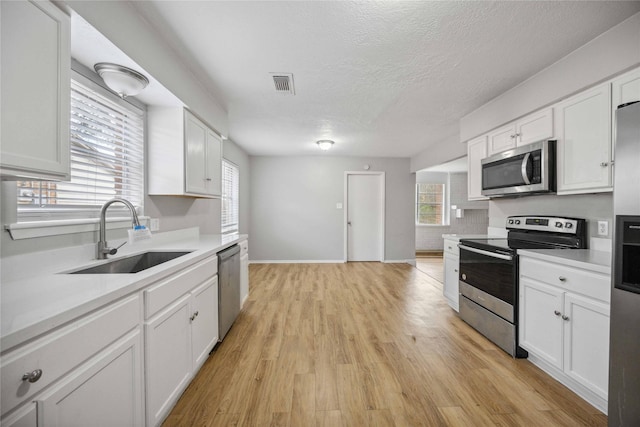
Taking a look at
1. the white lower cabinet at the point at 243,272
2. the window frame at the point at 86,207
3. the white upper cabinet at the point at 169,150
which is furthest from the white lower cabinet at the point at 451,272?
the window frame at the point at 86,207

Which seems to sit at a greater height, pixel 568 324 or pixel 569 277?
pixel 569 277

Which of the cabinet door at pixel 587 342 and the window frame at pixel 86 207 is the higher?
the window frame at pixel 86 207

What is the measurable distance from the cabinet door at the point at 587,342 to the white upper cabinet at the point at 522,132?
1414mm

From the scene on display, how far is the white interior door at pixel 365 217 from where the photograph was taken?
599 centimetres

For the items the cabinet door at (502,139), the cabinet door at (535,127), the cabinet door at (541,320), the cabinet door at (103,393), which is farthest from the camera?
the cabinet door at (502,139)

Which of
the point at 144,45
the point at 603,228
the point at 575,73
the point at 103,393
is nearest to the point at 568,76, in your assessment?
the point at 575,73

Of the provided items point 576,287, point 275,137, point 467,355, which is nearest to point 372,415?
point 467,355

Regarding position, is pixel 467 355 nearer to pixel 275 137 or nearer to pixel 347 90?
pixel 347 90

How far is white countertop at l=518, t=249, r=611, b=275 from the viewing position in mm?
1543

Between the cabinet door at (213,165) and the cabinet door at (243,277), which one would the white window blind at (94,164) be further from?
the cabinet door at (243,277)

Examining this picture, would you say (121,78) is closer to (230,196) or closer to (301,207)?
(230,196)

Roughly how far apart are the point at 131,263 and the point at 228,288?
855 millimetres

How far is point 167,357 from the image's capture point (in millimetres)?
1451

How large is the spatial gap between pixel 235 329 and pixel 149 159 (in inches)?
70.6
